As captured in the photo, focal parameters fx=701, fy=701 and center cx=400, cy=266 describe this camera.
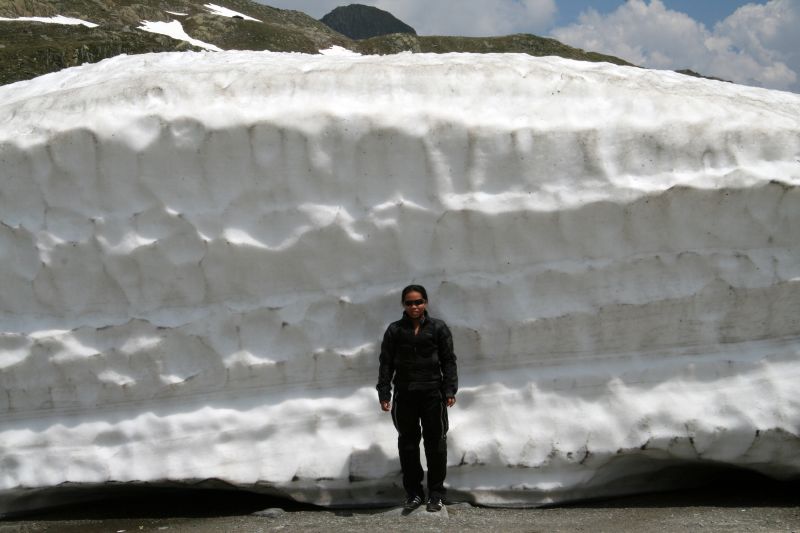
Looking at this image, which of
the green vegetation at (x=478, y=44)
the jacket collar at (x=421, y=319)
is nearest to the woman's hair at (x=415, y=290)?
the jacket collar at (x=421, y=319)

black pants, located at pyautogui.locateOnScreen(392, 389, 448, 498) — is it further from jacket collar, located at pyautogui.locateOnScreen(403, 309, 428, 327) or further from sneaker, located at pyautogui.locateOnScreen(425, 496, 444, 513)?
jacket collar, located at pyautogui.locateOnScreen(403, 309, 428, 327)

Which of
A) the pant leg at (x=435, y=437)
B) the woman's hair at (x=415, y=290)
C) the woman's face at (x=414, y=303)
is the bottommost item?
the pant leg at (x=435, y=437)

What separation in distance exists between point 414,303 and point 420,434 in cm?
81

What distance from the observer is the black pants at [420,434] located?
4.16 m

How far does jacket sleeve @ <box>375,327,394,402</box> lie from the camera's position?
4.17 m

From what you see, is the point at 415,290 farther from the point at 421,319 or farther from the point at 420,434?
the point at 420,434

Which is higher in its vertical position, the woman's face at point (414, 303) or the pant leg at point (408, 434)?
the woman's face at point (414, 303)

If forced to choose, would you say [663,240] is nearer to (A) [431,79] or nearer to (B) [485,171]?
(B) [485,171]

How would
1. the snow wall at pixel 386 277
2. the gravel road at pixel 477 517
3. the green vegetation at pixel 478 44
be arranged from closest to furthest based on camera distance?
the gravel road at pixel 477 517 → the snow wall at pixel 386 277 → the green vegetation at pixel 478 44

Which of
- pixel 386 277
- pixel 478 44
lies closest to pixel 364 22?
pixel 478 44

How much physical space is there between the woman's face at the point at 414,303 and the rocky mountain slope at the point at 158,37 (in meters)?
27.1

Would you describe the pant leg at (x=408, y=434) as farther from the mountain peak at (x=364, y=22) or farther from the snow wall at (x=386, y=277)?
the mountain peak at (x=364, y=22)

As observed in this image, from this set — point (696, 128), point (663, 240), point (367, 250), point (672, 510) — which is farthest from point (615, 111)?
point (672, 510)

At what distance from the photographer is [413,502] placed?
13.9 feet
